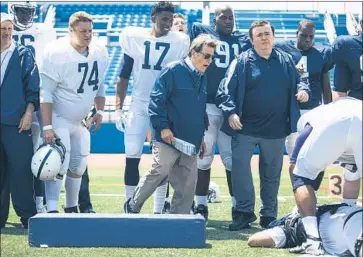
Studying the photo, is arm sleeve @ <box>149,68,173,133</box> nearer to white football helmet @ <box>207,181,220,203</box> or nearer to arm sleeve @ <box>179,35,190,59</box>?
arm sleeve @ <box>179,35,190,59</box>

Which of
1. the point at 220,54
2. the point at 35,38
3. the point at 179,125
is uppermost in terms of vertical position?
the point at 35,38

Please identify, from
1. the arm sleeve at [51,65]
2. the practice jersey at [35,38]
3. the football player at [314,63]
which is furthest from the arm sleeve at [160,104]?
the football player at [314,63]

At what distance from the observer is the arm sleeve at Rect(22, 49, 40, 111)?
571 cm

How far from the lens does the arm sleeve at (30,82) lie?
18.7ft

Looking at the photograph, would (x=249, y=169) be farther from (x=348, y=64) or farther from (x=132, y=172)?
(x=348, y=64)

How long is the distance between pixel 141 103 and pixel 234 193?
1.04 meters

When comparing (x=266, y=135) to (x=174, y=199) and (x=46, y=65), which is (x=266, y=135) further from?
(x=46, y=65)

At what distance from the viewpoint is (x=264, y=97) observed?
6.02m

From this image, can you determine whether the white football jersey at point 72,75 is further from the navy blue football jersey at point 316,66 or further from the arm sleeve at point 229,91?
the navy blue football jersey at point 316,66

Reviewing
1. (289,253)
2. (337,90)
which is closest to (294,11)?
(337,90)

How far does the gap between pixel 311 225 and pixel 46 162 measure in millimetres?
2014

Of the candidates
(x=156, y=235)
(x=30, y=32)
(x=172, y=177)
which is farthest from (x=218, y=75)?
(x=156, y=235)

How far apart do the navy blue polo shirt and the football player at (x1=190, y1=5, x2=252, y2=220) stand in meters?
0.38

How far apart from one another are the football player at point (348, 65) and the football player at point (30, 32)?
242cm
